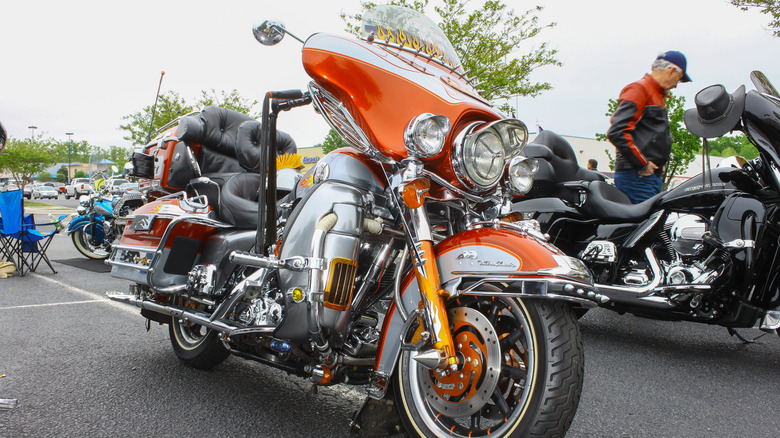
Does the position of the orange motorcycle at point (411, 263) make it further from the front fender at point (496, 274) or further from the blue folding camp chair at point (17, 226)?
the blue folding camp chair at point (17, 226)

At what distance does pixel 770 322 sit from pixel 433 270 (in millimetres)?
2653

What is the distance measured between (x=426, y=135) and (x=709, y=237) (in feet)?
8.51

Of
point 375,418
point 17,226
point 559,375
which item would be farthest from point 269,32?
point 17,226

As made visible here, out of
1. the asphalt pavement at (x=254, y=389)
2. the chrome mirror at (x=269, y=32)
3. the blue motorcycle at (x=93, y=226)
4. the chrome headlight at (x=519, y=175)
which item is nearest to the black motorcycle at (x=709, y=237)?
the asphalt pavement at (x=254, y=389)

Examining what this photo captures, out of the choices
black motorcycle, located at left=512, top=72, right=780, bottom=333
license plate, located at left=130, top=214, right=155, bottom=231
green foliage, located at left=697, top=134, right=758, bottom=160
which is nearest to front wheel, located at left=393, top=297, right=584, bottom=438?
black motorcycle, located at left=512, top=72, right=780, bottom=333

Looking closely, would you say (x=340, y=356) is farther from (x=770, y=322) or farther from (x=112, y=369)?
(x=770, y=322)

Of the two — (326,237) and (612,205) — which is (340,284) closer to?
(326,237)

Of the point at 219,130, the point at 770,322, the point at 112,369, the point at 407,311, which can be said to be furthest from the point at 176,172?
the point at 770,322

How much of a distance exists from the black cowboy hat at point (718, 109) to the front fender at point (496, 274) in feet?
8.30

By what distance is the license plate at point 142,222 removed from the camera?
3.37m

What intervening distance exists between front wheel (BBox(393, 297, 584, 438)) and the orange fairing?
24.2 inches

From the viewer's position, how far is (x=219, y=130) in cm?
435

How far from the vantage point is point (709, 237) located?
12.2 feet

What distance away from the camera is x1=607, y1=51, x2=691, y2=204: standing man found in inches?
181
